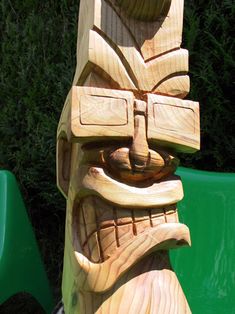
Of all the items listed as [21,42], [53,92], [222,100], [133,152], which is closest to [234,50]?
[222,100]

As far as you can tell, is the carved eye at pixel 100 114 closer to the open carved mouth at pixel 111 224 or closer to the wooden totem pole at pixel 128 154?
the wooden totem pole at pixel 128 154

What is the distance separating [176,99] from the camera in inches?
40.5

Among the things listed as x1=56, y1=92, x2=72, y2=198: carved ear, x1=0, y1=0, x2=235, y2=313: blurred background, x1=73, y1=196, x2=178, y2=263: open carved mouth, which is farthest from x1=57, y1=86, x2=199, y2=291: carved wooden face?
x1=0, y1=0, x2=235, y2=313: blurred background

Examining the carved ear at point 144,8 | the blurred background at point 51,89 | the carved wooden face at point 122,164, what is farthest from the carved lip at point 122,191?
the blurred background at point 51,89

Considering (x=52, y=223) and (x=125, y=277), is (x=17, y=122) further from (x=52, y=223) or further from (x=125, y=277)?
(x=125, y=277)

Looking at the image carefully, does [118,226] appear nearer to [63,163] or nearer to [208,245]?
[63,163]

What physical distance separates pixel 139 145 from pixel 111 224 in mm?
162

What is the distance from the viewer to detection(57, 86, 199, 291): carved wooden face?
97cm

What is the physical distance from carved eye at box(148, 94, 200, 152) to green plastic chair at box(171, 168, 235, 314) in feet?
3.06

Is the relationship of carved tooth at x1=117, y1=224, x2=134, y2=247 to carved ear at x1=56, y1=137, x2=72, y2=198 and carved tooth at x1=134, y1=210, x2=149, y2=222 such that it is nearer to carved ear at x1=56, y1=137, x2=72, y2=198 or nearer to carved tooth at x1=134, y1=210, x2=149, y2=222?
carved tooth at x1=134, y1=210, x2=149, y2=222

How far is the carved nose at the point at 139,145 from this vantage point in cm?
98

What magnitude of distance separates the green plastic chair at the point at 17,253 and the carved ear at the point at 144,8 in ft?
4.18

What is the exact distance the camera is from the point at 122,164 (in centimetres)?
98

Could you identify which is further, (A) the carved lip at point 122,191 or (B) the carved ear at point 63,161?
(B) the carved ear at point 63,161
